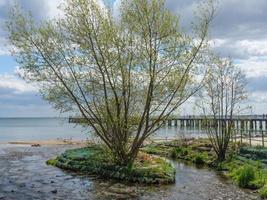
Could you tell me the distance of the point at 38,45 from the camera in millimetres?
26953

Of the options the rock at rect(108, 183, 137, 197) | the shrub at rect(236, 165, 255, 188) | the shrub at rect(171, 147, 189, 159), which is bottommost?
the rock at rect(108, 183, 137, 197)

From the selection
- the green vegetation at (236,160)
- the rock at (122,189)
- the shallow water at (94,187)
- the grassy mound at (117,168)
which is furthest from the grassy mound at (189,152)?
the rock at (122,189)

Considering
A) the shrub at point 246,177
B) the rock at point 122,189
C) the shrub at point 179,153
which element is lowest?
the rock at point 122,189

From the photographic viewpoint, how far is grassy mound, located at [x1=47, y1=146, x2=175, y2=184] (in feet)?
82.4

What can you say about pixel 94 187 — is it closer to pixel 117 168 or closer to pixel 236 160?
pixel 117 168

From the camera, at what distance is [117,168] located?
2666cm

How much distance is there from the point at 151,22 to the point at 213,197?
1044cm

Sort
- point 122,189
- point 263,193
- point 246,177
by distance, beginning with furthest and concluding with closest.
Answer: point 246,177 < point 122,189 < point 263,193

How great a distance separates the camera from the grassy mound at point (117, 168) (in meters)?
25.1

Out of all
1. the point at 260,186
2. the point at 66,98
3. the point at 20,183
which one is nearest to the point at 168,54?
the point at 66,98

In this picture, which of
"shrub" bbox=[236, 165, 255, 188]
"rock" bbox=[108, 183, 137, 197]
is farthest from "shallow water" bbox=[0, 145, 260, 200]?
"shrub" bbox=[236, 165, 255, 188]

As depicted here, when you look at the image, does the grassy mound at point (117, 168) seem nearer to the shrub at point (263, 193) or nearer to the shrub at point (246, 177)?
the shrub at point (246, 177)

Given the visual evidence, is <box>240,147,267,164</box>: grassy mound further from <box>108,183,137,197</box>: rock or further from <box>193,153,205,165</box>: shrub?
<box>108,183,137,197</box>: rock

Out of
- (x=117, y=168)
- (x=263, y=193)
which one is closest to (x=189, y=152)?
(x=117, y=168)
